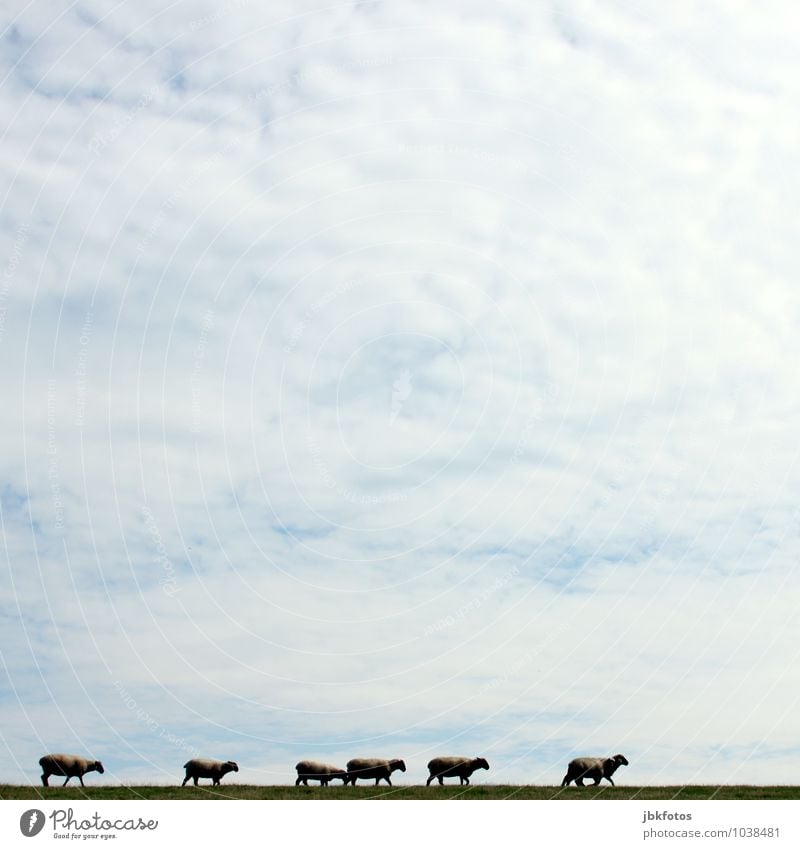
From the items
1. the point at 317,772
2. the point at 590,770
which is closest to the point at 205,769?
the point at 317,772

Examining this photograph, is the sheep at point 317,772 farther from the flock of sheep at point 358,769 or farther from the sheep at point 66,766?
the sheep at point 66,766

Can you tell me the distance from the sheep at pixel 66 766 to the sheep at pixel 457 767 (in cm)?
1450

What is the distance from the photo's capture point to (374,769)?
163 ft

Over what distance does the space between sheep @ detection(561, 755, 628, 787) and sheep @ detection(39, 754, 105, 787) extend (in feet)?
65.7

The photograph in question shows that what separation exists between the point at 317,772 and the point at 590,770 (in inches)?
471

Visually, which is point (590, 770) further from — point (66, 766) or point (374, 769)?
point (66, 766)

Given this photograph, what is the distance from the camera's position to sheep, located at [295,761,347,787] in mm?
48662
